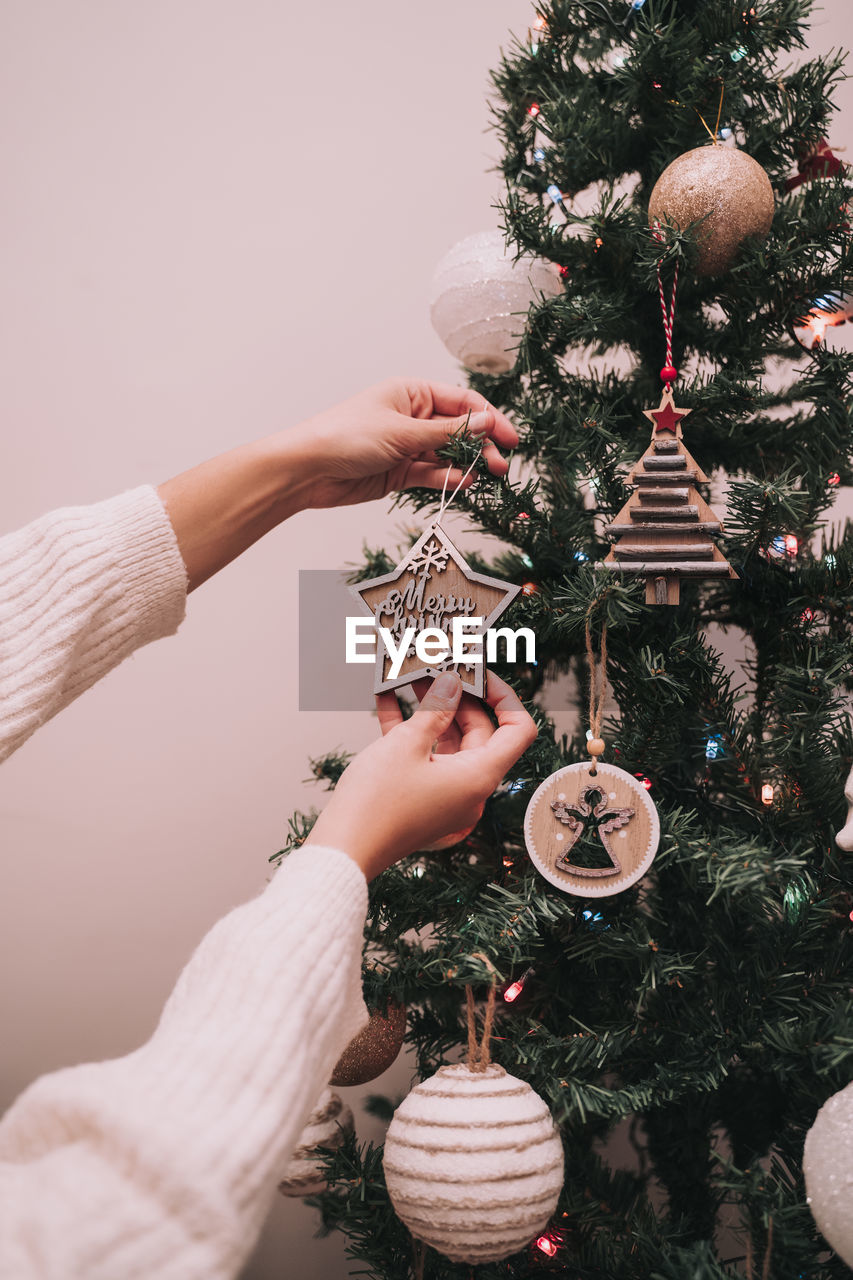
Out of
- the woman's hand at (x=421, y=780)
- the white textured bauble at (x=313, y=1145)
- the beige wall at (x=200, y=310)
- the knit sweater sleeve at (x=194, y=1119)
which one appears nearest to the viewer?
the knit sweater sleeve at (x=194, y=1119)

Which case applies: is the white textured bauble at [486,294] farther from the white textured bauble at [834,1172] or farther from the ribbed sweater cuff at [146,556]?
the white textured bauble at [834,1172]

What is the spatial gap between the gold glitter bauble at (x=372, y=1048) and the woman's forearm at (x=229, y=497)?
0.48 meters

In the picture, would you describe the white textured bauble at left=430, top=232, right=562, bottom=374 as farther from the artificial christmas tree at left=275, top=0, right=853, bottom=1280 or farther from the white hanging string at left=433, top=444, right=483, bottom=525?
the white hanging string at left=433, top=444, right=483, bottom=525

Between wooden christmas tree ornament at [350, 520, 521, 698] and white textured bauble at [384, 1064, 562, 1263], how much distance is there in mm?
327

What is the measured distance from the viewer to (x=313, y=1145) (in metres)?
0.89

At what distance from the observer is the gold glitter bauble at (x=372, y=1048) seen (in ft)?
2.88

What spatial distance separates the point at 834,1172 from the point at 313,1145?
0.51m

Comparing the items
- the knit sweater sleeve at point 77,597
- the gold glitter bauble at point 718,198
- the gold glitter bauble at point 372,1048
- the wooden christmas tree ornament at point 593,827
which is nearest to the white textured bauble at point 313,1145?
the gold glitter bauble at point 372,1048

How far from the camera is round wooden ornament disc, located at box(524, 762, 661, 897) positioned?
730 mm

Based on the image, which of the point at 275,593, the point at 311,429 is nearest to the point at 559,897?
the point at 311,429

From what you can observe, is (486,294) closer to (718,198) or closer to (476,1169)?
(718,198)

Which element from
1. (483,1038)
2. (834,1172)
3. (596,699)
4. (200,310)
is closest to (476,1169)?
(483,1038)

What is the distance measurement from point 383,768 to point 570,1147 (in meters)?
0.54

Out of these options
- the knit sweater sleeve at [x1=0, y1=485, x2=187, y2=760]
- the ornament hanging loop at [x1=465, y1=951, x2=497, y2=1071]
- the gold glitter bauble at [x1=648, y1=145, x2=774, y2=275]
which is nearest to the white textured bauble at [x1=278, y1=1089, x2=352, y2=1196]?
the ornament hanging loop at [x1=465, y1=951, x2=497, y2=1071]
